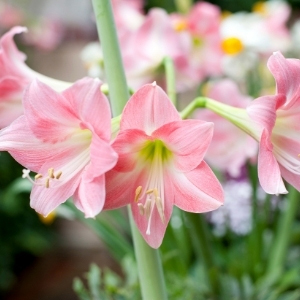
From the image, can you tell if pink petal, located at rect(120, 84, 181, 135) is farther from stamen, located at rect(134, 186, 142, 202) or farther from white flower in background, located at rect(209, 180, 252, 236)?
white flower in background, located at rect(209, 180, 252, 236)

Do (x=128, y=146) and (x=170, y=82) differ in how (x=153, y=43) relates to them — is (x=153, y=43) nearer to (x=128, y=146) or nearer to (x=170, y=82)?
(x=170, y=82)

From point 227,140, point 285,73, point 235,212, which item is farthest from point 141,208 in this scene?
point 235,212

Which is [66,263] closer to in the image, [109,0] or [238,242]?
[238,242]

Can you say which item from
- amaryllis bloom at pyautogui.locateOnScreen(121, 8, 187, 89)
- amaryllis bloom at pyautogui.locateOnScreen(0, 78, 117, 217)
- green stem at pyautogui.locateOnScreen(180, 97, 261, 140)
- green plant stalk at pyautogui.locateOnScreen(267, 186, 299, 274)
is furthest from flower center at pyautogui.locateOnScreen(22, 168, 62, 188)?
green plant stalk at pyautogui.locateOnScreen(267, 186, 299, 274)

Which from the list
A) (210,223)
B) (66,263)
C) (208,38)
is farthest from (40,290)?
(208,38)

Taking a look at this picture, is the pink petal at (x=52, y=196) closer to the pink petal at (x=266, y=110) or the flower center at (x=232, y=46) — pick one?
the pink petal at (x=266, y=110)

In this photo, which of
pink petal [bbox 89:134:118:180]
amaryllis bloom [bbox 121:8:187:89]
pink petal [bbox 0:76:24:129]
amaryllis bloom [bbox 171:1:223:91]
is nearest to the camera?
pink petal [bbox 89:134:118:180]

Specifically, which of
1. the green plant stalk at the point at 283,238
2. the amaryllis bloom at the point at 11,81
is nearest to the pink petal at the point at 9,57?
the amaryllis bloom at the point at 11,81
